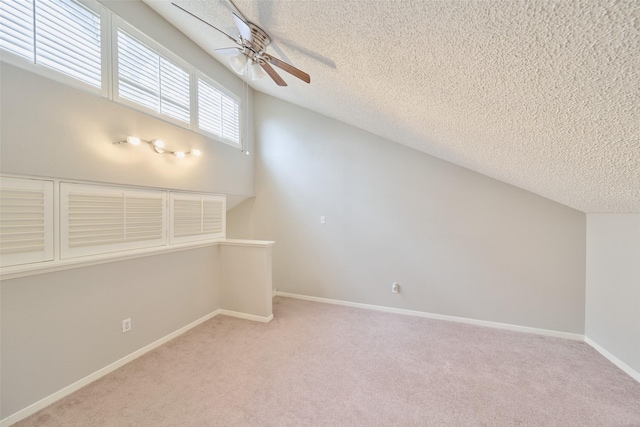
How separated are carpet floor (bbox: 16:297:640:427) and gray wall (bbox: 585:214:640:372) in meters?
0.22

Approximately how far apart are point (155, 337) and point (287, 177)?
8.28ft

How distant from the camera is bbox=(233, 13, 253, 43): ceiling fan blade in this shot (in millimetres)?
1508

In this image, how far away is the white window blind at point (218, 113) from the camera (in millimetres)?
2984

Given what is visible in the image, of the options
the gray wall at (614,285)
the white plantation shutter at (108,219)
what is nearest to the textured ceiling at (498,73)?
the gray wall at (614,285)

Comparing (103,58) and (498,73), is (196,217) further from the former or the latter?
(498,73)

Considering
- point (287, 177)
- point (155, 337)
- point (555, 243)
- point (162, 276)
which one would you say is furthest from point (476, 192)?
point (155, 337)

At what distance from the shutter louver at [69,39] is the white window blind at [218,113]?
104 centimetres

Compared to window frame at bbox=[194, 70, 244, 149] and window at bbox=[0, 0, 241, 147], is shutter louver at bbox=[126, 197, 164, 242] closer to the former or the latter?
window at bbox=[0, 0, 241, 147]

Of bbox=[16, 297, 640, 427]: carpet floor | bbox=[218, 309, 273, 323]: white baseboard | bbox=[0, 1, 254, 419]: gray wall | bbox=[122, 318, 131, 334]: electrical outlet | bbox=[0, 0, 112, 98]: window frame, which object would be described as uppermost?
bbox=[0, 0, 112, 98]: window frame

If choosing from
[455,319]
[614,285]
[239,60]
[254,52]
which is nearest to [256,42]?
[254,52]

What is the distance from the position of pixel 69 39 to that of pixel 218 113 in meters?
1.50

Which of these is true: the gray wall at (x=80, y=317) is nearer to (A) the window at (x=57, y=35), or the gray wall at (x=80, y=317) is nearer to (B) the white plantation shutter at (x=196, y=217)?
(B) the white plantation shutter at (x=196, y=217)

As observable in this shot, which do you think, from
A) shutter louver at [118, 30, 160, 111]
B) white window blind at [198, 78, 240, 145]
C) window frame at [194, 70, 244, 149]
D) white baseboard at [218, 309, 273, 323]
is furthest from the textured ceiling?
white baseboard at [218, 309, 273, 323]

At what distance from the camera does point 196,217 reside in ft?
9.68
